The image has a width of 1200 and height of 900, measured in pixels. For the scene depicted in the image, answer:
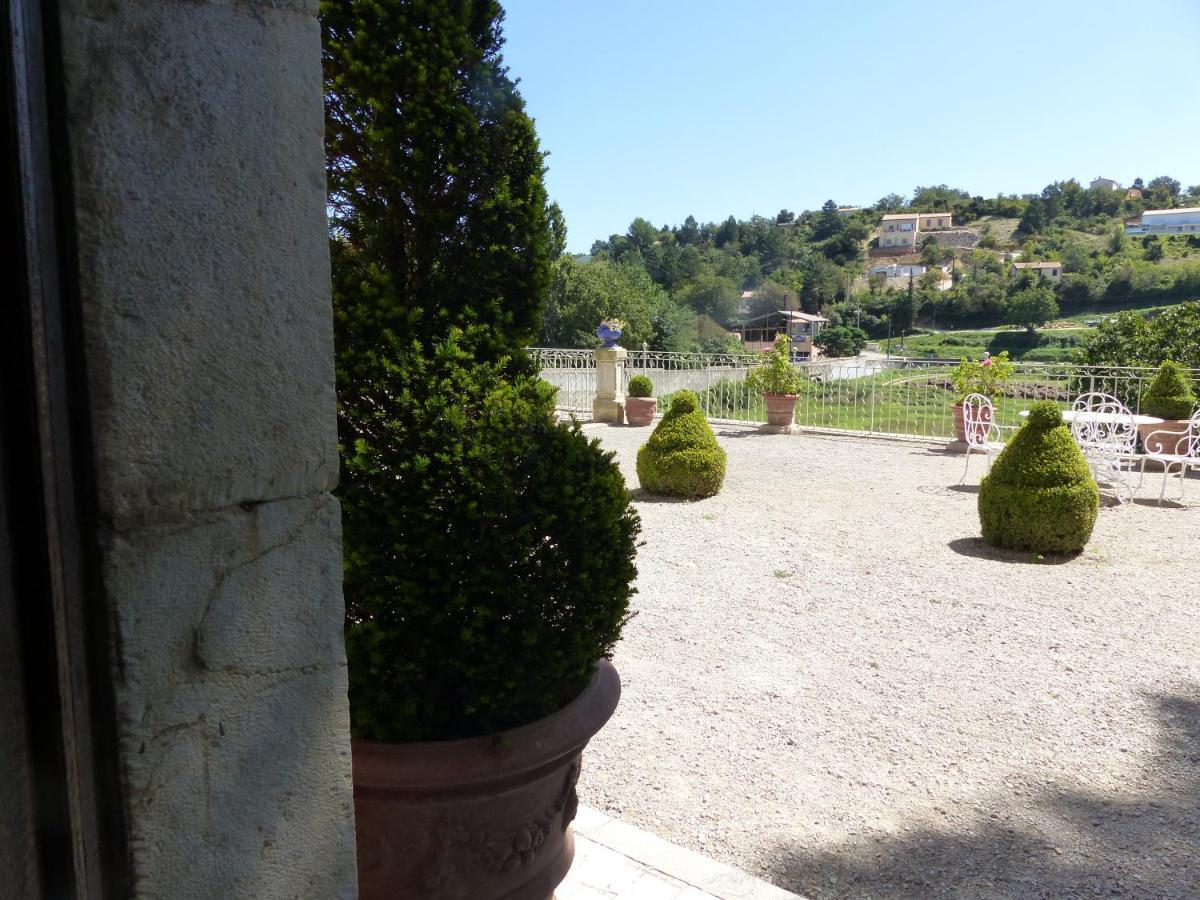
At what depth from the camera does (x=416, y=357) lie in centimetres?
221

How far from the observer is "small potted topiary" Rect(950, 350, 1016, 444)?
37.8 feet

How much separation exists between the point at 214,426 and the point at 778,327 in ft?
175

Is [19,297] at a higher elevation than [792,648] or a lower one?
higher

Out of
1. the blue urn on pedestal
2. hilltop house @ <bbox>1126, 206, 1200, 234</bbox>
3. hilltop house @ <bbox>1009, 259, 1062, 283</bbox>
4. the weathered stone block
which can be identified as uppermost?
hilltop house @ <bbox>1126, 206, 1200, 234</bbox>

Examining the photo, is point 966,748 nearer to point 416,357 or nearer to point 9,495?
point 416,357

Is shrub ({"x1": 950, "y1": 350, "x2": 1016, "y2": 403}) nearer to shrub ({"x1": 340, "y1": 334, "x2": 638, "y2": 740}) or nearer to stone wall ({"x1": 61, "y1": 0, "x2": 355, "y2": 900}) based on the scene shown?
shrub ({"x1": 340, "y1": 334, "x2": 638, "y2": 740})

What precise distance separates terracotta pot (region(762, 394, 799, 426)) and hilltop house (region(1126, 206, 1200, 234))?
2839 inches

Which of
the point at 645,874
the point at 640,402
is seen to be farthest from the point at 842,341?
the point at 645,874

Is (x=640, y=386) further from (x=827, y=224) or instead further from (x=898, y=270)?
(x=827, y=224)

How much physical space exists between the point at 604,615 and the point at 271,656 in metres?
1.21

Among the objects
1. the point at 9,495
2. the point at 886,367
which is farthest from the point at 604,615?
the point at 886,367

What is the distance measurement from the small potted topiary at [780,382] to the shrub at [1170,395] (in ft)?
16.2

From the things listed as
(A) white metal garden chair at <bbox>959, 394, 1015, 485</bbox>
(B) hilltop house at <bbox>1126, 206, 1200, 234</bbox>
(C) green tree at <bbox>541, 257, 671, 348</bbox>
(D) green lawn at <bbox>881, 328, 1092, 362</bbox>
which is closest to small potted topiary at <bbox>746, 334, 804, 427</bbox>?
(A) white metal garden chair at <bbox>959, 394, 1015, 485</bbox>

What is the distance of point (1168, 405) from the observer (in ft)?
34.8
